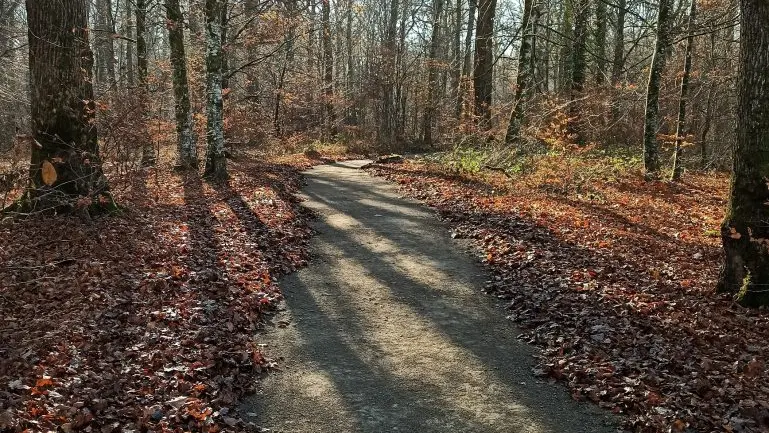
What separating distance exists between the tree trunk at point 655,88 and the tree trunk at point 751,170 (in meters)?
7.47

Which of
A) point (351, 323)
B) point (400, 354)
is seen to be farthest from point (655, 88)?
point (400, 354)

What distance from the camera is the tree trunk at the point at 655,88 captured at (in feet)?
46.8

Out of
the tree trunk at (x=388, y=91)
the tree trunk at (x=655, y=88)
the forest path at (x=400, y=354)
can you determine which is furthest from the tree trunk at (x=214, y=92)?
the tree trunk at (x=388, y=91)

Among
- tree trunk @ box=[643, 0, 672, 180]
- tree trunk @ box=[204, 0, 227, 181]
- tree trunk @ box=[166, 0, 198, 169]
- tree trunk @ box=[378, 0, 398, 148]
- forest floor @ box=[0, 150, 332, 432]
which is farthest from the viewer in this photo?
tree trunk @ box=[378, 0, 398, 148]

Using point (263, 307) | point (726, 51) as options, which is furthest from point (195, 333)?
point (726, 51)

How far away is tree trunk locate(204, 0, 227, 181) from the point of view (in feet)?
45.9

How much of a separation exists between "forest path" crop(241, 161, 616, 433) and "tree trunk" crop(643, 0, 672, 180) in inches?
320

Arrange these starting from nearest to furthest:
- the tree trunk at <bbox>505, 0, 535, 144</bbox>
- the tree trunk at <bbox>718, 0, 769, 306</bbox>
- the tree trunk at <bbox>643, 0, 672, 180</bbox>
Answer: the tree trunk at <bbox>718, 0, 769, 306</bbox> → the tree trunk at <bbox>643, 0, 672, 180</bbox> → the tree trunk at <bbox>505, 0, 535, 144</bbox>

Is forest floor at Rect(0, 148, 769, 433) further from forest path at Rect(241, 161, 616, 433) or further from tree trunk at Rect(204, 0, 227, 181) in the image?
tree trunk at Rect(204, 0, 227, 181)

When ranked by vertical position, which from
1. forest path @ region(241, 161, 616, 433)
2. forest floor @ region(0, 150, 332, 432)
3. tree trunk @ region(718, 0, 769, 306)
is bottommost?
forest path @ region(241, 161, 616, 433)

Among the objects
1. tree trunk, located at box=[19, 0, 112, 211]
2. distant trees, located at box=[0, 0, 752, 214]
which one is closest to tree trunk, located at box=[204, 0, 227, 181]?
distant trees, located at box=[0, 0, 752, 214]

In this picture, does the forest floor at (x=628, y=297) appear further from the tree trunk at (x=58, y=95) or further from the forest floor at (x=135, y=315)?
the tree trunk at (x=58, y=95)

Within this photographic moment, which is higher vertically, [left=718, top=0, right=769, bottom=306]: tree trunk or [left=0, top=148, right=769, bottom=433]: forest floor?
[left=718, top=0, right=769, bottom=306]: tree trunk

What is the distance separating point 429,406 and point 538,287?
3425 millimetres
